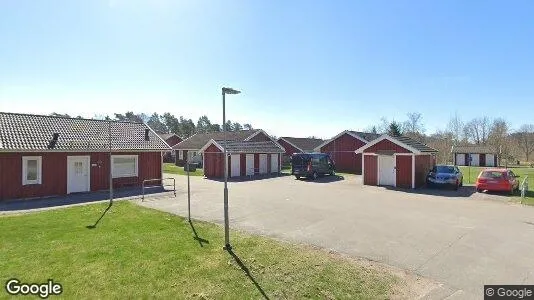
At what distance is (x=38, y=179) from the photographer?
56.5ft

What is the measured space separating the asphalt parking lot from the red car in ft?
4.36

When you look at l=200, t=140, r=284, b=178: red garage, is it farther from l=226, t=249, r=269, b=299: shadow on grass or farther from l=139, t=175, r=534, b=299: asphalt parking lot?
l=226, t=249, r=269, b=299: shadow on grass

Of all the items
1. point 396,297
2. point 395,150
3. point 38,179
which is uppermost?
point 395,150

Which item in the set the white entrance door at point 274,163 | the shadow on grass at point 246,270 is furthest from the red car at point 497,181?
the white entrance door at point 274,163

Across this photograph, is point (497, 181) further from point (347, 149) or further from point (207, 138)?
point (207, 138)

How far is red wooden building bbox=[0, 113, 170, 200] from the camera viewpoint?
16.5m

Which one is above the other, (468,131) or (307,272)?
(468,131)

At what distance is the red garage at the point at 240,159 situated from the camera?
29.7m

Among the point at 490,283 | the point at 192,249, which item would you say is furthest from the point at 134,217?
the point at 490,283

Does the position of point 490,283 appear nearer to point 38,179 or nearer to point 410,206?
point 410,206

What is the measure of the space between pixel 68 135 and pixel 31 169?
9.20ft

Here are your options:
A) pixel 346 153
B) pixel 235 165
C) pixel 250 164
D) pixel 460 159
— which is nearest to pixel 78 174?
pixel 235 165

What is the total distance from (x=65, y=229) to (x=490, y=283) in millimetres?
11029

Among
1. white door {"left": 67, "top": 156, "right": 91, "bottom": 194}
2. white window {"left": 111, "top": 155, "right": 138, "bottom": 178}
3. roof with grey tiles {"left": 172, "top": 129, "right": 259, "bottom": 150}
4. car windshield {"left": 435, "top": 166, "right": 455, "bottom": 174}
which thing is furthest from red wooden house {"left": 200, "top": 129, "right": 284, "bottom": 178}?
car windshield {"left": 435, "top": 166, "right": 455, "bottom": 174}
